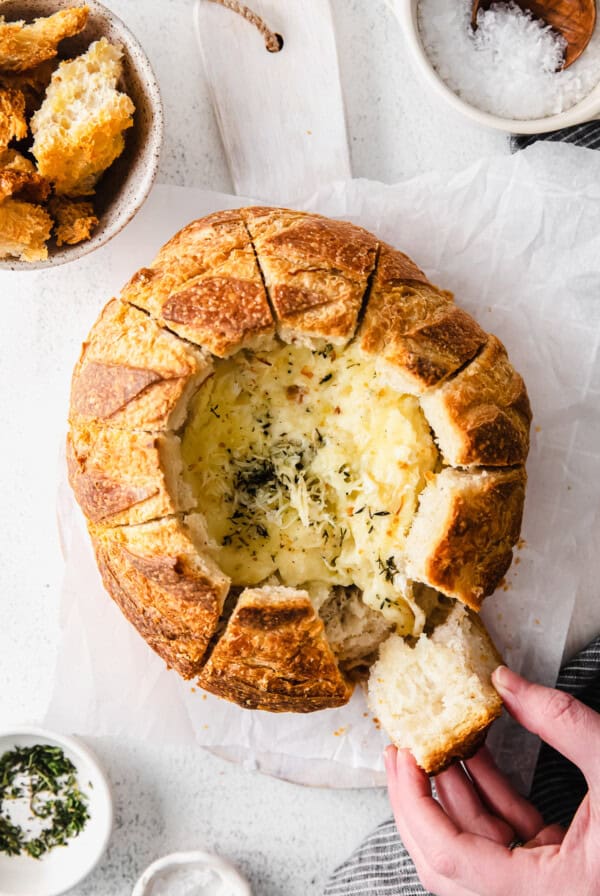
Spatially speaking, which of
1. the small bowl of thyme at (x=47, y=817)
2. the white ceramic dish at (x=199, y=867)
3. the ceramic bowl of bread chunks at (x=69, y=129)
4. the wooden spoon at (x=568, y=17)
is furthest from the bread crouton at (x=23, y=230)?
the white ceramic dish at (x=199, y=867)

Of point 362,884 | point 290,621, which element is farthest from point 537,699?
point 362,884

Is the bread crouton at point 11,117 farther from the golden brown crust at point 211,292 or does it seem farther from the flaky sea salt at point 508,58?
the flaky sea salt at point 508,58

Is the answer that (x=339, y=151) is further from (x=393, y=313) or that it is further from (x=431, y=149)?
(x=393, y=313)

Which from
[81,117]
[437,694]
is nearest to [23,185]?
[81,117]

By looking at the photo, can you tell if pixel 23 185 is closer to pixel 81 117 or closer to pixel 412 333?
pixel 81 117

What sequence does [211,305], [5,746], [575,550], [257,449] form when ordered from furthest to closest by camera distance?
1. [5,746]
2. [575,550]
3. [257,449]
4. [211,305]

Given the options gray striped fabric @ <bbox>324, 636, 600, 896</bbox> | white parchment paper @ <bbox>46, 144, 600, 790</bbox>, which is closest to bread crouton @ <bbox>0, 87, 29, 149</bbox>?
white parchment paper @ <bbox>46, 144, 600, 790</bbox>

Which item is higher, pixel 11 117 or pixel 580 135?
pixel 11 117
